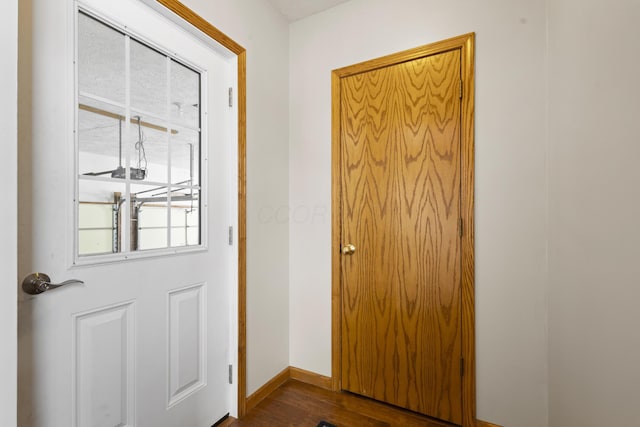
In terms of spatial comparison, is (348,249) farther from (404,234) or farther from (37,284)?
(37,284)

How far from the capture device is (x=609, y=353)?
693 mm

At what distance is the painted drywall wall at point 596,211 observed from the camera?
602mm

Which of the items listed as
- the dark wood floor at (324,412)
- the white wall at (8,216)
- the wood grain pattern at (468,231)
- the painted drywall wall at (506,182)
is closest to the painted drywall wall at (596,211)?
the painted drywall wall at (506,182)

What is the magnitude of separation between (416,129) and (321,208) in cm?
79

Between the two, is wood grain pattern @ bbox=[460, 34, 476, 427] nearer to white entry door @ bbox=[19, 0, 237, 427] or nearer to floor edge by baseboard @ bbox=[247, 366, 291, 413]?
floor edge by baseboard @ bbox=[247, 366, 291, 413]

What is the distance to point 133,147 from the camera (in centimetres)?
126

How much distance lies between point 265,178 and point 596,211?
1.61 meters

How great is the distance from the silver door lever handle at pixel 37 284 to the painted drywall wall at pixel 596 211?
155cm

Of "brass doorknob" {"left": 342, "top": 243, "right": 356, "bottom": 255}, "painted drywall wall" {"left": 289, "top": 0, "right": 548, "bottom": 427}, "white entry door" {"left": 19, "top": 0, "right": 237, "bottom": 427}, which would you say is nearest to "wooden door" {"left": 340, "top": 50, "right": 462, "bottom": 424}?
"brass doorknob" {"left": 342, "top": 243, "right": 356, "bottom": 255}

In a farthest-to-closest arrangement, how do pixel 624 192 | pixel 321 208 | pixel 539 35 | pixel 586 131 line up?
1. pixel 321 208
2. pixel 539 35
3. pixel 586 131
4. pixel 624 192

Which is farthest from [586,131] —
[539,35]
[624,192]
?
[539,35]

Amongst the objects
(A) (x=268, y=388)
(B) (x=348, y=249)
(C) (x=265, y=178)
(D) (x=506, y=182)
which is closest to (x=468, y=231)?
(D) (x=506, y=182)

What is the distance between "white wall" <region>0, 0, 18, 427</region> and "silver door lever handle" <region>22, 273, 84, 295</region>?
140mm

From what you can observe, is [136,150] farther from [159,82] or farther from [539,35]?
[539,35]
